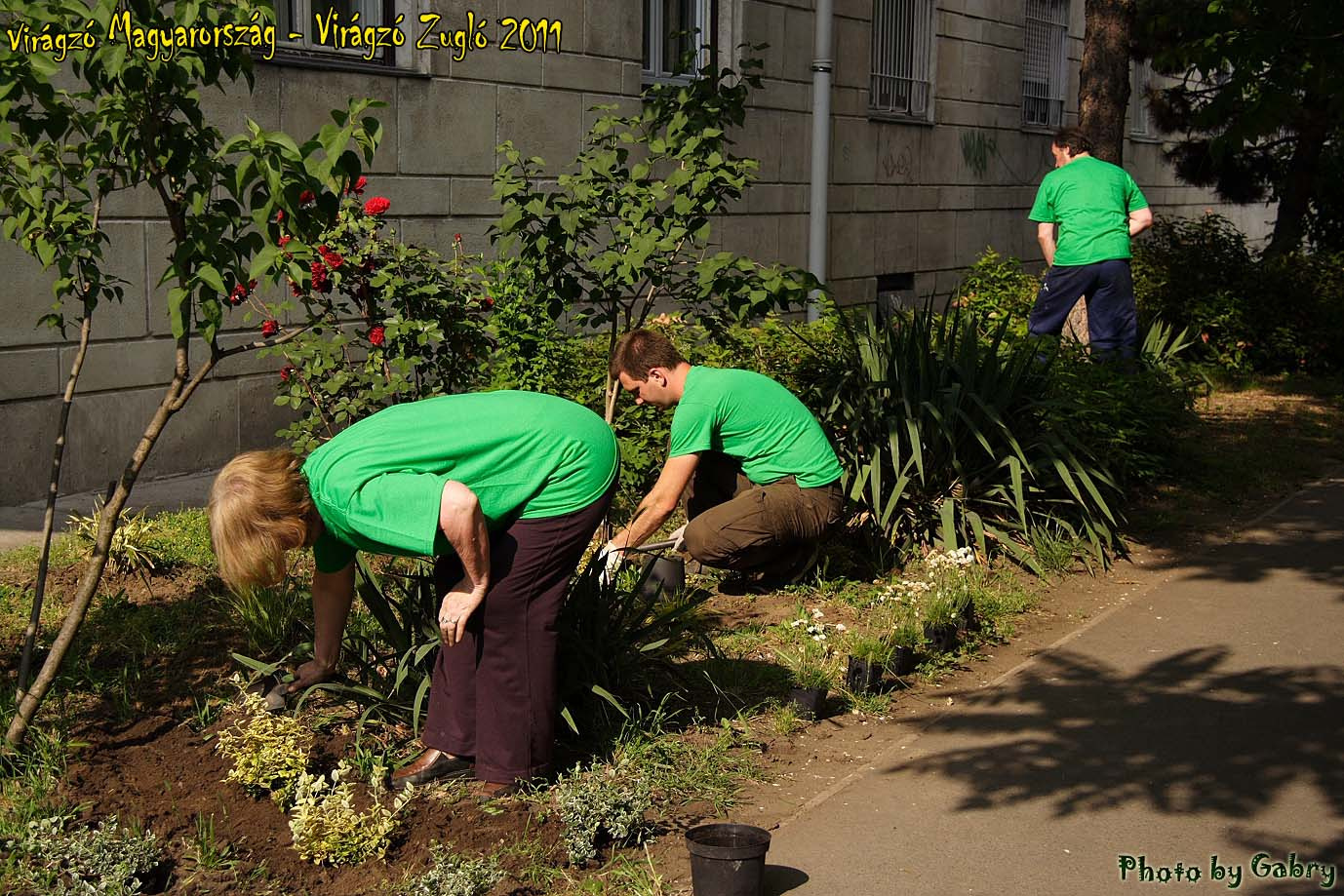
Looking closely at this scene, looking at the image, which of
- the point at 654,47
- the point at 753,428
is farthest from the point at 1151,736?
the point at 654,47

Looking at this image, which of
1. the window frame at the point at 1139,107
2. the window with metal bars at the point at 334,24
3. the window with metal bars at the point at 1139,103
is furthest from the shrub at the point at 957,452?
the window with metal bars at the point at 1139,103

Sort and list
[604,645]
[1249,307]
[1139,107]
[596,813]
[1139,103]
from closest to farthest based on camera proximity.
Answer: [596,813], [604,645], [1249,307], [1139,103], [1139,107]

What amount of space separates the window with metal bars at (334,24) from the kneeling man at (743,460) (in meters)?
4.13

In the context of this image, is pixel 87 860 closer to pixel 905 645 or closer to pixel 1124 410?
pixel 905 645

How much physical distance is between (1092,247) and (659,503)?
15.3 feet

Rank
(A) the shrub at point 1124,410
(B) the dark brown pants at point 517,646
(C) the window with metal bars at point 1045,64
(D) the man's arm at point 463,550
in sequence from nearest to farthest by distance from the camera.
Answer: (D) the man's arm at point 463,550 → (B) the dark brown pants at point 517,646 → (A) the shrub at point 1124,410 → (C) the window with metal bars at point 1045,64

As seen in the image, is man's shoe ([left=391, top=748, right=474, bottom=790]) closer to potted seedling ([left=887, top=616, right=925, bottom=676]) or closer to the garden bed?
the garden bed

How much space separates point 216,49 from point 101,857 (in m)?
2.08

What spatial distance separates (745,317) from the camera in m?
6.31

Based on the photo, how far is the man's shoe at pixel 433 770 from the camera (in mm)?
4211

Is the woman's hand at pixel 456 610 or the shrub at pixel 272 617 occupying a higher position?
the woman's hand at pixel 456 610

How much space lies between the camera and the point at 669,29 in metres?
12.3

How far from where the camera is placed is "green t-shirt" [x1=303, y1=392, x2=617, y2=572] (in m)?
3.70

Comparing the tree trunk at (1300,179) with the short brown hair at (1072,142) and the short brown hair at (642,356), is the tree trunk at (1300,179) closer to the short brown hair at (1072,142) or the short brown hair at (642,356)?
the short brown hair at (1072,142)
